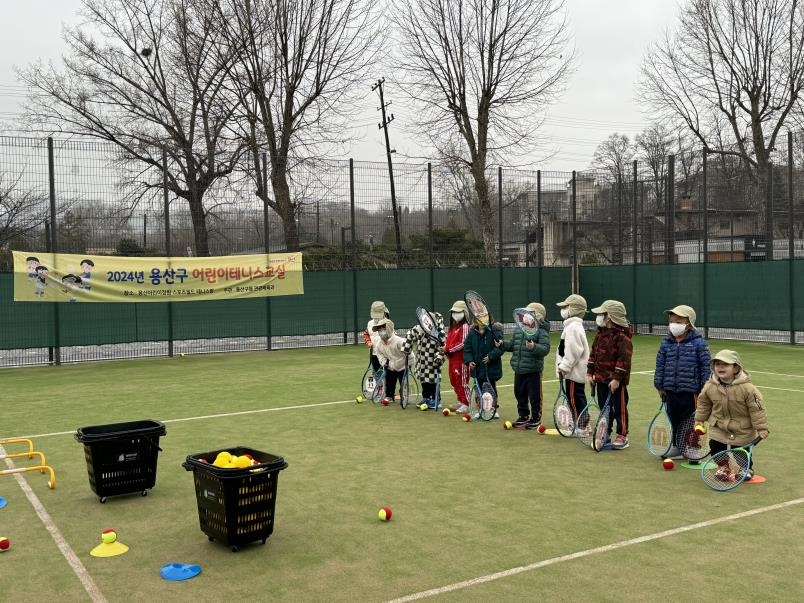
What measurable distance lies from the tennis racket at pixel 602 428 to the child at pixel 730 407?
135 centimetres

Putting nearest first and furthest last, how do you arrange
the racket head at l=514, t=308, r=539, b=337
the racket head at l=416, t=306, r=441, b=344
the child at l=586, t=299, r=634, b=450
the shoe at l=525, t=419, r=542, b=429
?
the child at l=586, t=299, r=634, b=450, the racket head at l=514, t=308, r=539, b=337, the shoe at l=525, t=419, r=542, b=429, the racket head at l=416, t=306, r=441, b=344

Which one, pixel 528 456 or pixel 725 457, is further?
pixel 528 456

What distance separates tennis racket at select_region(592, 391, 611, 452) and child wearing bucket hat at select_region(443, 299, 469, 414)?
8.52 ft

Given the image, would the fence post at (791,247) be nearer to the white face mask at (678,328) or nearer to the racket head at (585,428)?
the racket head at (585,428)

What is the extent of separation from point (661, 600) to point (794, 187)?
19112 mm

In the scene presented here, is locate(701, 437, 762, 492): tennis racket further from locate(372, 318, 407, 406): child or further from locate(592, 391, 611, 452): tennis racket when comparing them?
locate(372, 318, 407, 406): child

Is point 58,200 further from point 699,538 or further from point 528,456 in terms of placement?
point 699,538

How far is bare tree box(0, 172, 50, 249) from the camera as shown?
18.1 m

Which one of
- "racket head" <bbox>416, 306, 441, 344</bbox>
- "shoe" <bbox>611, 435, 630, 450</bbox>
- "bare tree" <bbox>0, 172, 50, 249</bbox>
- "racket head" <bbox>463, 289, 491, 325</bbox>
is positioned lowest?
"shoe" <bbox>611, 435, 630, 450</bbox>

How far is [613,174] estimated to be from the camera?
1007 inches

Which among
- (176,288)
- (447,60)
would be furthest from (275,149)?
(176,288)

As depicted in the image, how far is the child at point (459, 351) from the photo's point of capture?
36.8ft

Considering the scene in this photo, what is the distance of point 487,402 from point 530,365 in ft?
3.59

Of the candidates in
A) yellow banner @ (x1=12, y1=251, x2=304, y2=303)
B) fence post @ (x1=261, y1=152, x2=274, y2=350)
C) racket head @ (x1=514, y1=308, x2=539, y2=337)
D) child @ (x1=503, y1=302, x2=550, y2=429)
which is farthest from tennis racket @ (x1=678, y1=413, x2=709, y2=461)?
fence post @ (x1=261, y1=152, x2=274, y2=350)
